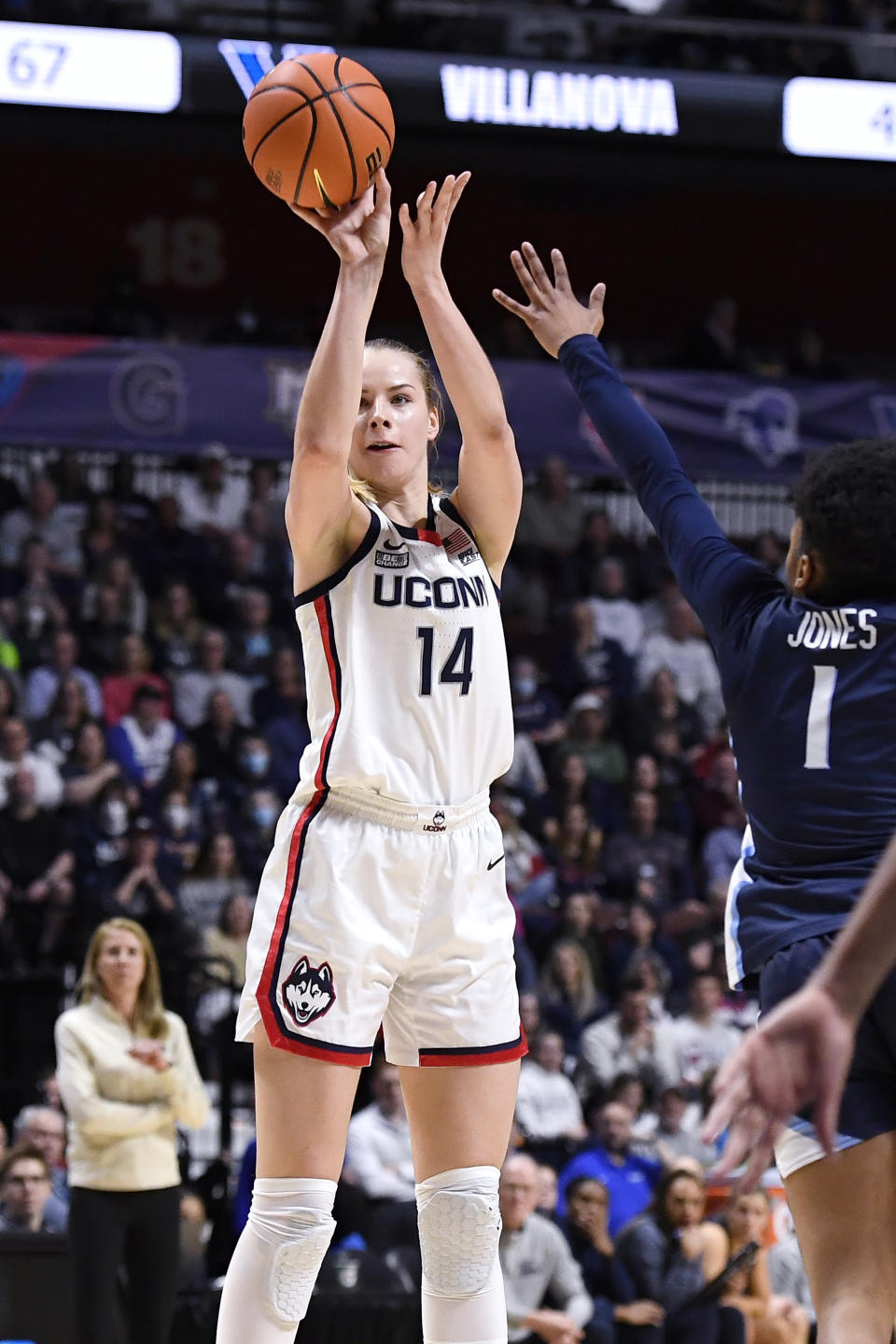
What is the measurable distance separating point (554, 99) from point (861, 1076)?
424 inches

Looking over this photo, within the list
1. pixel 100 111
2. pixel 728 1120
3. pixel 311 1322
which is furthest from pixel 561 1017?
pixel 728 1120

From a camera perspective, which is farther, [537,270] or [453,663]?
[537,270]

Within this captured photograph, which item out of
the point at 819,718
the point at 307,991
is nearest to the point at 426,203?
the point at 819,718

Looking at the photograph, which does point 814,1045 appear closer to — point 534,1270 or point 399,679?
point 399,679

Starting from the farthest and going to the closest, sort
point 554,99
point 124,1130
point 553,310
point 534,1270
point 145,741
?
1. point 554,99
2. point 145,741
3. point 534,1270
4. point 124,1130
5. point 553,310

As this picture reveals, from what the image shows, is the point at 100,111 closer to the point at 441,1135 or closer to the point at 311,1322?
the point at 311,1322

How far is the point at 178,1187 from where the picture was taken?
7.04 m

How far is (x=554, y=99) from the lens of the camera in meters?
12.5

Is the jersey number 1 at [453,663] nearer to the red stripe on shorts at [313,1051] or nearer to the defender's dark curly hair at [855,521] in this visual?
the red stripe on shorts at [313,1051]

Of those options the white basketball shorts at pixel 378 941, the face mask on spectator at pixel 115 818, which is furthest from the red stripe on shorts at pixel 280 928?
the face mask on spectator at pixel 115 818

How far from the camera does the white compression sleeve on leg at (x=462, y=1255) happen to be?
370 centimetres

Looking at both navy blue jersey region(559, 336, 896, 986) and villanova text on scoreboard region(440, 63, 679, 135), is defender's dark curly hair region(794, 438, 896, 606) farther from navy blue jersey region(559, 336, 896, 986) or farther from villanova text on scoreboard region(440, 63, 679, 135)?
villanova text on scoreboard region(440, 63, 679, 135)

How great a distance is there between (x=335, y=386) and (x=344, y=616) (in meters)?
0.51

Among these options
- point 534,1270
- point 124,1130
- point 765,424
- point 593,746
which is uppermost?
point 765,424
